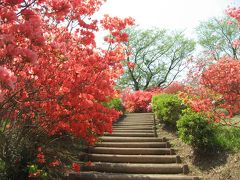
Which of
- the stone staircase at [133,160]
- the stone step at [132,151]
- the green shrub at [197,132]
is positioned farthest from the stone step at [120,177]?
the stone step at [132,151]

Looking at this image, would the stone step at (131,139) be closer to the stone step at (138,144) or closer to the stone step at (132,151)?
the stone step at (138,144)

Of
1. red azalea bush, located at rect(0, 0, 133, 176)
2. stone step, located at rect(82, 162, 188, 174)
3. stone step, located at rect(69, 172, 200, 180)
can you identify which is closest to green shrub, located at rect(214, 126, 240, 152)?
stone step, located at rect(82, 162, 188, 174)

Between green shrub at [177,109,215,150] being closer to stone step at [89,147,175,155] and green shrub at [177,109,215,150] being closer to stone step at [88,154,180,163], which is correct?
stone step at [88,154,180,163]

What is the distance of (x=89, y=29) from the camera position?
6238 mm

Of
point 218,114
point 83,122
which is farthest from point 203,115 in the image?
point 83,122

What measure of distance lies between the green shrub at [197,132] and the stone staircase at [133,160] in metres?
0.63

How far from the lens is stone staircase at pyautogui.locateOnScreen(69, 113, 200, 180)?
705 centimetres

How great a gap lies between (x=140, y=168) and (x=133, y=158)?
674mm

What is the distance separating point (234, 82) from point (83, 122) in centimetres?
429

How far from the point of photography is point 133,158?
822cm

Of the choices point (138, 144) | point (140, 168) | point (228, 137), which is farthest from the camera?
point (138, 144)

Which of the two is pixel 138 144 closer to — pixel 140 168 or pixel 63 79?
pixel 140 168

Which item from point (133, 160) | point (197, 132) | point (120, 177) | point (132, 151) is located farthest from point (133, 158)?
point (197, 132)

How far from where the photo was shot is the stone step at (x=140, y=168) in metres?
7.43
